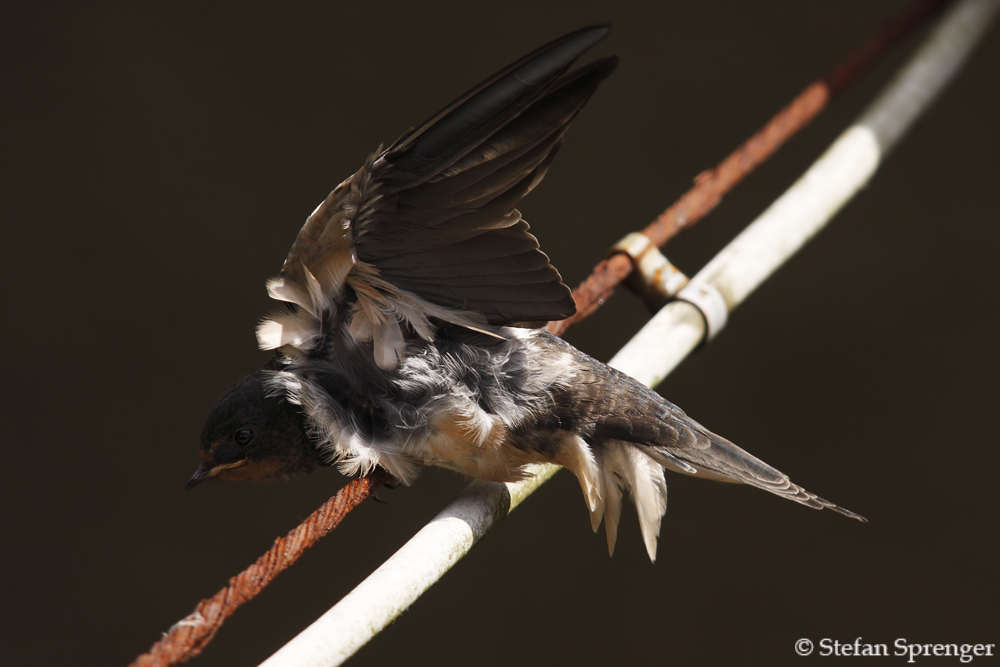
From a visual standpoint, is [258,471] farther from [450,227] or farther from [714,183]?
[714,183]

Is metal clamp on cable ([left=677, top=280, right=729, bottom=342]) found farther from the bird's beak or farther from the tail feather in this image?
the bird's beak

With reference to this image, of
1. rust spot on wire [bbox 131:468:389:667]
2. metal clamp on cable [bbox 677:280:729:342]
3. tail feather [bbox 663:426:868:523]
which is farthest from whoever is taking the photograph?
metal clamp on cable [bbox 677:280:729:342]

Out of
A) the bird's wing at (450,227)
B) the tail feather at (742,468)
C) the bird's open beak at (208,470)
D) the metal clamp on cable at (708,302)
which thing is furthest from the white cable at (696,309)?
the bird's open beak at (208,470)

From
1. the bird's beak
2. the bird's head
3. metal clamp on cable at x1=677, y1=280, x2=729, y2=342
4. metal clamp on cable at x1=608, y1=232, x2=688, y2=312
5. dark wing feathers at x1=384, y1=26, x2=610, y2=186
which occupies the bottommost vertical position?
the bird's beak

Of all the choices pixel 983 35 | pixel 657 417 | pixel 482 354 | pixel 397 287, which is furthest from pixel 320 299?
pixel 983 35

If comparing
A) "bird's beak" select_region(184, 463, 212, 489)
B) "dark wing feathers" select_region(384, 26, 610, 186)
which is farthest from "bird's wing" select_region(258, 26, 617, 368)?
"bird's beak" select_region(184, 463, 212, 489)

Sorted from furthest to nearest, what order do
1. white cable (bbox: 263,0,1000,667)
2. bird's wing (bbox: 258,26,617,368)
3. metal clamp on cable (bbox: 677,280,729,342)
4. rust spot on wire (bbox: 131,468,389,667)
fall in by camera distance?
metal clamp on cable (bbox: 677,280,729,342), bird's wing (bbox: 258,26,617,368), white cable (bbox: 263,0,1000,667), rust spot on wire (bbox: 131,468,389,667)

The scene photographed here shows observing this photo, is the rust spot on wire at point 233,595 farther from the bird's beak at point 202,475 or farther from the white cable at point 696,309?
the bird's beak at point 202,475
